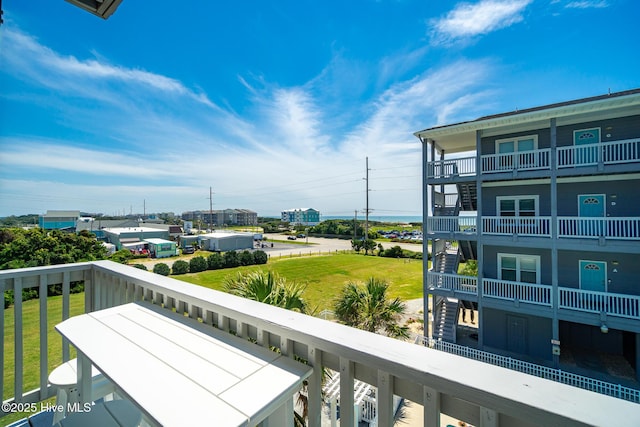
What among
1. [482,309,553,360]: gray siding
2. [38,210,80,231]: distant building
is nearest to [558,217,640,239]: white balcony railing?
[482,309,553,360]: gray siding

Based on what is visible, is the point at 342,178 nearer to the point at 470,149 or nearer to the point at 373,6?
the point at 470,149

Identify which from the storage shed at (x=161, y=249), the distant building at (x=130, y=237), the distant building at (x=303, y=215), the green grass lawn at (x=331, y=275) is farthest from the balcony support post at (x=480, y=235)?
the distant building at (x=303, y=215)

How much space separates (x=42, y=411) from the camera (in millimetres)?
2195

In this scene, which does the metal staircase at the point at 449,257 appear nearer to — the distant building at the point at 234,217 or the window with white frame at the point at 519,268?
the window with white frame at the point at 519,268

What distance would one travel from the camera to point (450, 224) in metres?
8.95

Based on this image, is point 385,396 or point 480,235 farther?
point 480,235

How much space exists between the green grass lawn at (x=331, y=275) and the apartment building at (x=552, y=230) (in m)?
4.88

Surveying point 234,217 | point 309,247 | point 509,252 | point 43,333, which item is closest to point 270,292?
point 43,333

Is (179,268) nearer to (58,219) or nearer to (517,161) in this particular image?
(517,161)

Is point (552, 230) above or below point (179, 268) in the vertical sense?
above

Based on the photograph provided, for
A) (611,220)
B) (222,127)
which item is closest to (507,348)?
(611,220)

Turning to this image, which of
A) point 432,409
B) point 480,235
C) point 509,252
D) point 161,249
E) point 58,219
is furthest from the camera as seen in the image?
point 58,219

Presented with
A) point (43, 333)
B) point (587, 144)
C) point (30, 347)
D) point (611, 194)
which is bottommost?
point (30, 347)

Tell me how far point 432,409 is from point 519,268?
389 inches
